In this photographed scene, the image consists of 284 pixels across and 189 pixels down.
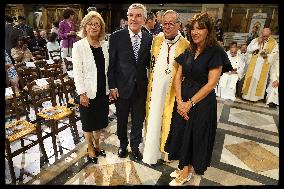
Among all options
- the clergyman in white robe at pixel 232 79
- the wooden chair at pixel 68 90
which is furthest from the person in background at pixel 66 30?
the clergyman in white robe at pixel 232 79

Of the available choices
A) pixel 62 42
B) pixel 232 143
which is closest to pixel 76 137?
pixel 232 143

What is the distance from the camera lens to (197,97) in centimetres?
238

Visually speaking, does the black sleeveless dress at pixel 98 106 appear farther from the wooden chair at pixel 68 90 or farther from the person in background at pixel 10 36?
the person in background at pixel 10 36

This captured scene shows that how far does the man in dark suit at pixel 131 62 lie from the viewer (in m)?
2.68

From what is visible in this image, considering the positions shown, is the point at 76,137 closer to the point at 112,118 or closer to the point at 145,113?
the point at 112,118

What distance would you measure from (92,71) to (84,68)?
89 mm

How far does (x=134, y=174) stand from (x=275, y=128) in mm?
3096

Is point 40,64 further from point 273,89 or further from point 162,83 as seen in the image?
point 273,89

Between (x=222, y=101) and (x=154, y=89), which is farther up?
(x=154, y=89)

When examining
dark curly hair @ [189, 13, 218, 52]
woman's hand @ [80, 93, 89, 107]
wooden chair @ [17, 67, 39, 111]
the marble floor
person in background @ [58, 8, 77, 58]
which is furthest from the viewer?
person in background @ [58, 8, 77, 58]

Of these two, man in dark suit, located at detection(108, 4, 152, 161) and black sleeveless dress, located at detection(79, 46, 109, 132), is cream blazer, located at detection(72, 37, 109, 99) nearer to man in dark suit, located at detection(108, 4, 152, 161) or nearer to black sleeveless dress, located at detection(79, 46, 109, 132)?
black sleeveless dress, located at detection(79, 46, 109, 132)

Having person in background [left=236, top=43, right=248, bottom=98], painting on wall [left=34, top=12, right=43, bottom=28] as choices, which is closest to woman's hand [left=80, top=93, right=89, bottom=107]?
person in background [left=236, top=43, right=248, bottom=98]

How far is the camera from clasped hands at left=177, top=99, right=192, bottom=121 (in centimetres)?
241
